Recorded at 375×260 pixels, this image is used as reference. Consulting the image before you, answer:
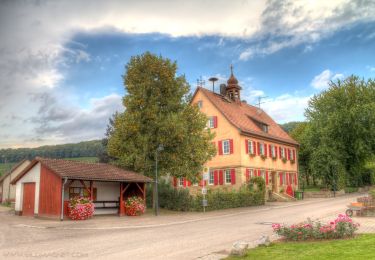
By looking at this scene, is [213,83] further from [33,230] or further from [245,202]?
[33,230]

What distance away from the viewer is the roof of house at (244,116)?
41256 mm

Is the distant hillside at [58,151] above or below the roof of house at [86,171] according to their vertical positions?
above

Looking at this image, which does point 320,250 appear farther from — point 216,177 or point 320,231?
point 216,177

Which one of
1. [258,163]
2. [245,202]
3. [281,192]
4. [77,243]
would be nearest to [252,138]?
[258,163]

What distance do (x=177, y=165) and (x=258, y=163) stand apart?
14.5m

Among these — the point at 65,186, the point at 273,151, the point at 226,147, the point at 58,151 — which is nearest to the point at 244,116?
the point at 273,151

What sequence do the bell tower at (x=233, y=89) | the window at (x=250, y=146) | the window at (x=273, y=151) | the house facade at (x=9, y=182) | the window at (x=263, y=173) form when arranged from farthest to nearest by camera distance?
the house facade at (x=9, y=182), the bell tower at (x=233, y=89), the window at (x=273, y=151), the window at (x=263, y=173), the window at (x=250, y=146)

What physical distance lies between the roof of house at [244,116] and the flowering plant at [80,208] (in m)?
19.2

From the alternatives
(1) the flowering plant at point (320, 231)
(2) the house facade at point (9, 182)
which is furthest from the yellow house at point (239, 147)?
(1) the flowering plant at point (320, 231)

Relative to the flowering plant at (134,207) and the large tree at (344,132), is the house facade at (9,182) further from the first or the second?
the large tree at (344,132)

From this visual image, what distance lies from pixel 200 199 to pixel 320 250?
1984cm

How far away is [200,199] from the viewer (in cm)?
2978

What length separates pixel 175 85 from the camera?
31812 millimetres

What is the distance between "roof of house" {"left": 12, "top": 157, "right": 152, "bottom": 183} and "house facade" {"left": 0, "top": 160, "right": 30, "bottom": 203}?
3025 centimetres
